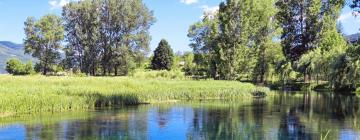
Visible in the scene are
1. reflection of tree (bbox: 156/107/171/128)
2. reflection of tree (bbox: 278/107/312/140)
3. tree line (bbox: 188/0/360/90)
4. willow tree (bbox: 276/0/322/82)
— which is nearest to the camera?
reflection of tree (bbox: 278/107/312/140)

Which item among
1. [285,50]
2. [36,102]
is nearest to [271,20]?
[285,50]

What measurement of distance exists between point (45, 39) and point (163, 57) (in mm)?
30280

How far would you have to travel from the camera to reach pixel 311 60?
6225 cm

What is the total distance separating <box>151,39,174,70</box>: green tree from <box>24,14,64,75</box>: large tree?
1053 inches

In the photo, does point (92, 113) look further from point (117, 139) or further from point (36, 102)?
point (117, 139)

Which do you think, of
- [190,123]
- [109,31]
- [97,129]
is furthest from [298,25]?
[97,129]

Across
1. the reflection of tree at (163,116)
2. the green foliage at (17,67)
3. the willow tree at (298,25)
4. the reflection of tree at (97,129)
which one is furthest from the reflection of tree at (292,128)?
the green foliage at (17,67)

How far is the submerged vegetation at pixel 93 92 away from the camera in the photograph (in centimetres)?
2981

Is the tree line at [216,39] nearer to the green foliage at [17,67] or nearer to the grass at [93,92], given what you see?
the grass at [93,92]

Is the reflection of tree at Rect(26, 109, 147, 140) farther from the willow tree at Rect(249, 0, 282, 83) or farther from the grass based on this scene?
the willow tree at Rect(249, 0, 282, 83)

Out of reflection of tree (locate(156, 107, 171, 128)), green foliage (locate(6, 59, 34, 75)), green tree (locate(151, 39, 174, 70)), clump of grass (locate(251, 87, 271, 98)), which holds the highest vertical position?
green tree (locate(151, 39, 174, 70))

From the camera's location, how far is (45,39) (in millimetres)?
74812

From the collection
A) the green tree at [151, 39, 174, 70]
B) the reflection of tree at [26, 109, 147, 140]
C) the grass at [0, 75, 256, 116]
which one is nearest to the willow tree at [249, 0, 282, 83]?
the grass at [0, 75, 256, 116]

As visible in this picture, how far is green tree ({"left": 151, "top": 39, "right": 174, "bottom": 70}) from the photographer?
99375 mm
